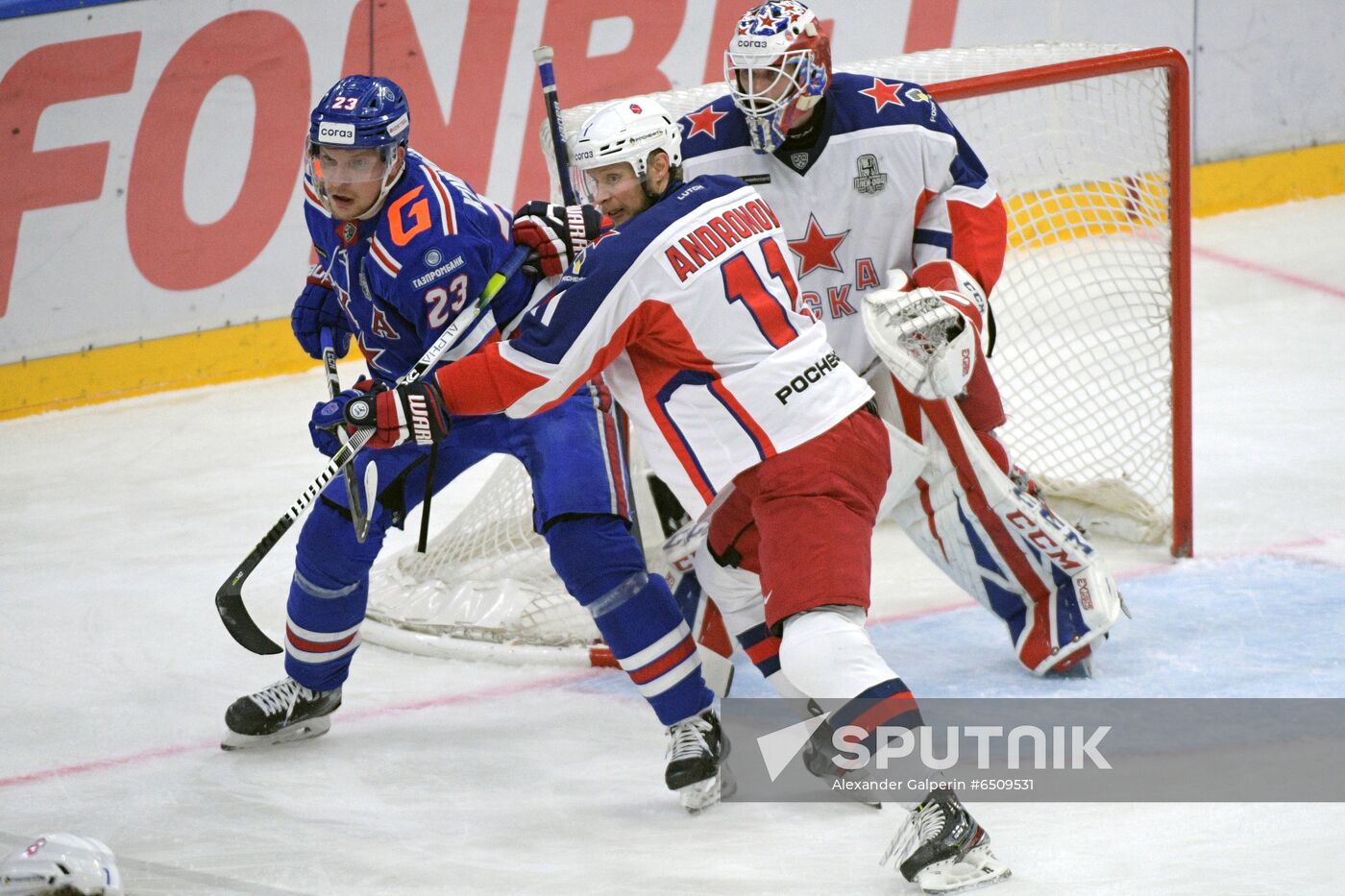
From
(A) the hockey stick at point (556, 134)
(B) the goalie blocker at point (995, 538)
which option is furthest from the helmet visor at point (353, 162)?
(B) the goalie blocker at point (995, 538)

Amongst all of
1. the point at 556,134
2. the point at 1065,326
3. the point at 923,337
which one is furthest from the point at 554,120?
the point at 1065,326

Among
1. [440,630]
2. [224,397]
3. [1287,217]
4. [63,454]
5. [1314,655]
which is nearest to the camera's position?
[1314,655]

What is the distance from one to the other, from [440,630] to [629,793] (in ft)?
3.00

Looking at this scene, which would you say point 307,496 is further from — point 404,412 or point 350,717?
point 350,717

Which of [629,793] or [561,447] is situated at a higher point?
[561,447]

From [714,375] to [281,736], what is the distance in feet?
3.88

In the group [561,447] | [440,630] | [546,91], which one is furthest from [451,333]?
[440,630]

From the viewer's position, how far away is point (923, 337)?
10.7ft

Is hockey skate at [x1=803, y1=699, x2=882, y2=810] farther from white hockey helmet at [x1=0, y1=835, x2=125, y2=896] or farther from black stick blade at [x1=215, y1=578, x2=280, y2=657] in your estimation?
white hockey helmet at [x1=0, y1=835, x2=125, y2=896]

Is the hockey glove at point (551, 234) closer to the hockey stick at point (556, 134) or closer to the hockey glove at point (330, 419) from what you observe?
the hockey stick at point (556, 134)

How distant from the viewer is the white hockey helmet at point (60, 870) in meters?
2.58

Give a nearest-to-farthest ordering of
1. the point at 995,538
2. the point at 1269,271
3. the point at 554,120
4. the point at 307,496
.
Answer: the point at 307,496 → the point at 995,538 → the point at 554,120 → the point at 1269,271

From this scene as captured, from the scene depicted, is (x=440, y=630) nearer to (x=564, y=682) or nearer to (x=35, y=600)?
(x=564, y=682)

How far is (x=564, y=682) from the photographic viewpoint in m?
3.71
